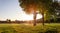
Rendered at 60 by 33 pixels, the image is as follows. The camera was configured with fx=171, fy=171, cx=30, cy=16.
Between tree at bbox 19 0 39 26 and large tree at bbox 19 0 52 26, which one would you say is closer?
large tree at bbox 19 0 52 26

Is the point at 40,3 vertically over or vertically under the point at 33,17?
over

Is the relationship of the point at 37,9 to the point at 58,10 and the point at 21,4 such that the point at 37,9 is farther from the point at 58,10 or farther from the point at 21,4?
the point at 58,10

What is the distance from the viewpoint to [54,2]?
1725 inches

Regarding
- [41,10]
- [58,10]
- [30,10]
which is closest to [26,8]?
[30,10]

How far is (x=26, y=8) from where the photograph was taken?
4197 centimetres

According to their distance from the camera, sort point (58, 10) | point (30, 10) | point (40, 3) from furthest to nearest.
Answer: point (58, 10) < point (30, 10) < point (40, 3)

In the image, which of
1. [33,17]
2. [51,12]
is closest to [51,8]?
[51,12]

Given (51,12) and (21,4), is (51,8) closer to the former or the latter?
(51,12)

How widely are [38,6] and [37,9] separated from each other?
5.85 feet

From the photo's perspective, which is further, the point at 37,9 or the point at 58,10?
the point at 58,10

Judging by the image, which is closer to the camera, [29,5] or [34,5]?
[34,5]

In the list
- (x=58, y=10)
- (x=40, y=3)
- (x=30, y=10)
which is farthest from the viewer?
(x=58, y=10)

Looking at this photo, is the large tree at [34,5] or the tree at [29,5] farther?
the tree at [29,5]

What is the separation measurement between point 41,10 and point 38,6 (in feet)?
6.31
